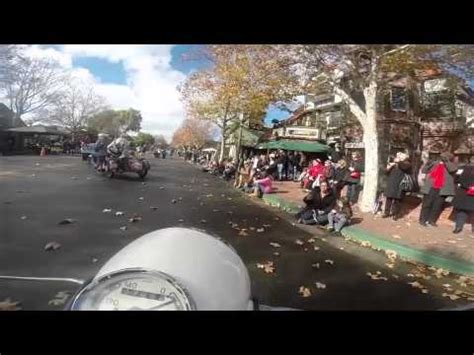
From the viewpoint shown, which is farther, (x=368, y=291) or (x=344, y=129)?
(x=344, y=129)

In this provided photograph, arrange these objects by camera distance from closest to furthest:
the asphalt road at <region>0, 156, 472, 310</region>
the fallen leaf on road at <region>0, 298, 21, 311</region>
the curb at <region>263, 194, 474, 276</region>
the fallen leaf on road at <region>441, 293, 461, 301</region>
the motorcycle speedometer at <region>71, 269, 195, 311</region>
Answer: the motorcycle speedometer at <region>71, 269, 195, 311</region> → the fallen leaf on road at <region>0, 298, 21, 311</region> → the asphalt road at <region>0, 156, 472, 310</region> → the fallen leaf on road at <region>441, 293, 461, 301</region> → the curb at <region>263, 194, 474, 276</region>

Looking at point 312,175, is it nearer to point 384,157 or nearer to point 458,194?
point 384,157

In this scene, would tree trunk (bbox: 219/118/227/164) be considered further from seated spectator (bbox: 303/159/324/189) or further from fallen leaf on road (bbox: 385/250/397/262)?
fallen leaf on road (bbox: 385/250/397/262)

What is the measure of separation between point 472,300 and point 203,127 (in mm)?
1398

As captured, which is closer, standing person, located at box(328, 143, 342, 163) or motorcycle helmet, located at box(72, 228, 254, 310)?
motorcycle helmet, located at box(72, 228, 254, 310)

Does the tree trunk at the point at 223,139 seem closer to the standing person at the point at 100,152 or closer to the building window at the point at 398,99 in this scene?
the standing person at the point at 100,152

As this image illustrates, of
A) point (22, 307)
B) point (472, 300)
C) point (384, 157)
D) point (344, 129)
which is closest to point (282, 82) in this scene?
point (344, 129)

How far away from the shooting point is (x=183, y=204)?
195 centimetres

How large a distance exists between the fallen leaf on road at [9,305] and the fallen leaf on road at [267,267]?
0.92m

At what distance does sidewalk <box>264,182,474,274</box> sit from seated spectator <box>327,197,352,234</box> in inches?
1.3

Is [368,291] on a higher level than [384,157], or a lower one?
lower

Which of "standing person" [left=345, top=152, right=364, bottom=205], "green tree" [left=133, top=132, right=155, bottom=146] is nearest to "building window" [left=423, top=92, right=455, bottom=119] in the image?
"standing person" [left=345, top=152, right=364, bottom=205]

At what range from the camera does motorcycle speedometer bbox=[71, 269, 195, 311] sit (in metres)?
Result: 0.83
